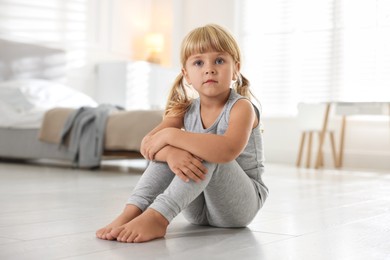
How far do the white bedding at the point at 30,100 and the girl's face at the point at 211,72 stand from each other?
10.3 ft

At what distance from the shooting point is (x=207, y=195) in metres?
1.66

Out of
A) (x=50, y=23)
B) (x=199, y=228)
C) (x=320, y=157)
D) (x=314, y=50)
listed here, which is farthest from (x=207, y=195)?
(x=314, y=50)

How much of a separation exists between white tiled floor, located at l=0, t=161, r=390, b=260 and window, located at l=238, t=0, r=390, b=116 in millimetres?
2701

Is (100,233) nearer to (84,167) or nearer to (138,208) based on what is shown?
(138,208)

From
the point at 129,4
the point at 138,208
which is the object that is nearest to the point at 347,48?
the point at 129,4

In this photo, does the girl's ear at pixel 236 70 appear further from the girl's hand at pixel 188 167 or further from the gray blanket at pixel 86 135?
the gray blanket at pixel 86 135

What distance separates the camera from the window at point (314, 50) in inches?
227

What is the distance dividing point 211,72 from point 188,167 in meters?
0.28

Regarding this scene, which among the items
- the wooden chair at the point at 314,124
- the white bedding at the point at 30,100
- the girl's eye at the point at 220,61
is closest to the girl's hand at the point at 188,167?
the girl's eye at the point at 220,61

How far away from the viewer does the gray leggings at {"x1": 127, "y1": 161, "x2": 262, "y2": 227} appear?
152cm

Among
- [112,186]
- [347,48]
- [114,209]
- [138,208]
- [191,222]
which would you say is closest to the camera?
[138,208]

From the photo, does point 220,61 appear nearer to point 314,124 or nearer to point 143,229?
point 143,229

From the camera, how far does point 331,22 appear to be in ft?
19.8

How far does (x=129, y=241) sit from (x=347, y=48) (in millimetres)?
4860
